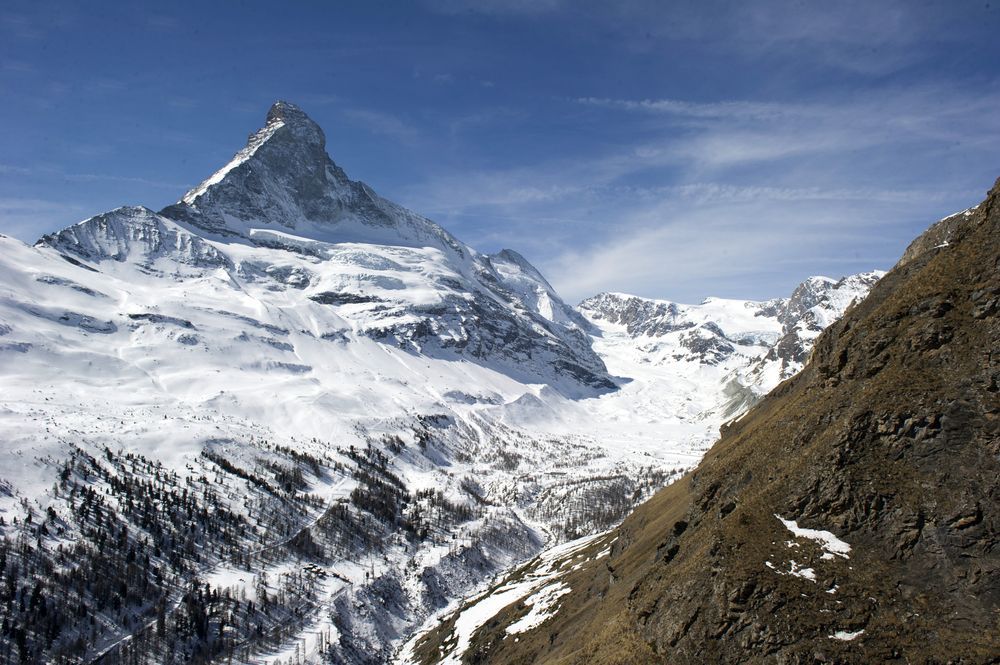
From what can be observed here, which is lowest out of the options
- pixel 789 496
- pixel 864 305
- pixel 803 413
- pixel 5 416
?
pixel 789 496

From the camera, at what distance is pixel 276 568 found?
14388 cm

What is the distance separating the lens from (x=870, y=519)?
36.3 metres

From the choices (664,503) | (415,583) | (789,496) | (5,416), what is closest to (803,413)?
(789,496)

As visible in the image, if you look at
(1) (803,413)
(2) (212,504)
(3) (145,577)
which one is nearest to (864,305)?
(1) (803,413)

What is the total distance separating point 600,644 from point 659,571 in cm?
759

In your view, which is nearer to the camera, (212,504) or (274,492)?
(212,504)

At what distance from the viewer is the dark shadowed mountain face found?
31.4m

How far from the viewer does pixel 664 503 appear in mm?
85688

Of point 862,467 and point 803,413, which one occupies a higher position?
point 803,413

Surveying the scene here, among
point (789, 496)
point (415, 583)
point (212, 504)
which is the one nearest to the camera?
point (789, 496)

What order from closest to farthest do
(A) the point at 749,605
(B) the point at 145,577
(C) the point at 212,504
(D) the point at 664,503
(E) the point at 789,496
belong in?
(A) the point at 749,605
(E) the point at 789,496
(D) the point at 664,503
(B) the point at 145,577
(C) the point at 212,504

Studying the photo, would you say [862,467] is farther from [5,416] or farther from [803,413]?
[5,416]

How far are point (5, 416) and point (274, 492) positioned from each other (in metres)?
83.1

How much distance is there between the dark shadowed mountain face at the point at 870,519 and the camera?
103 ft
